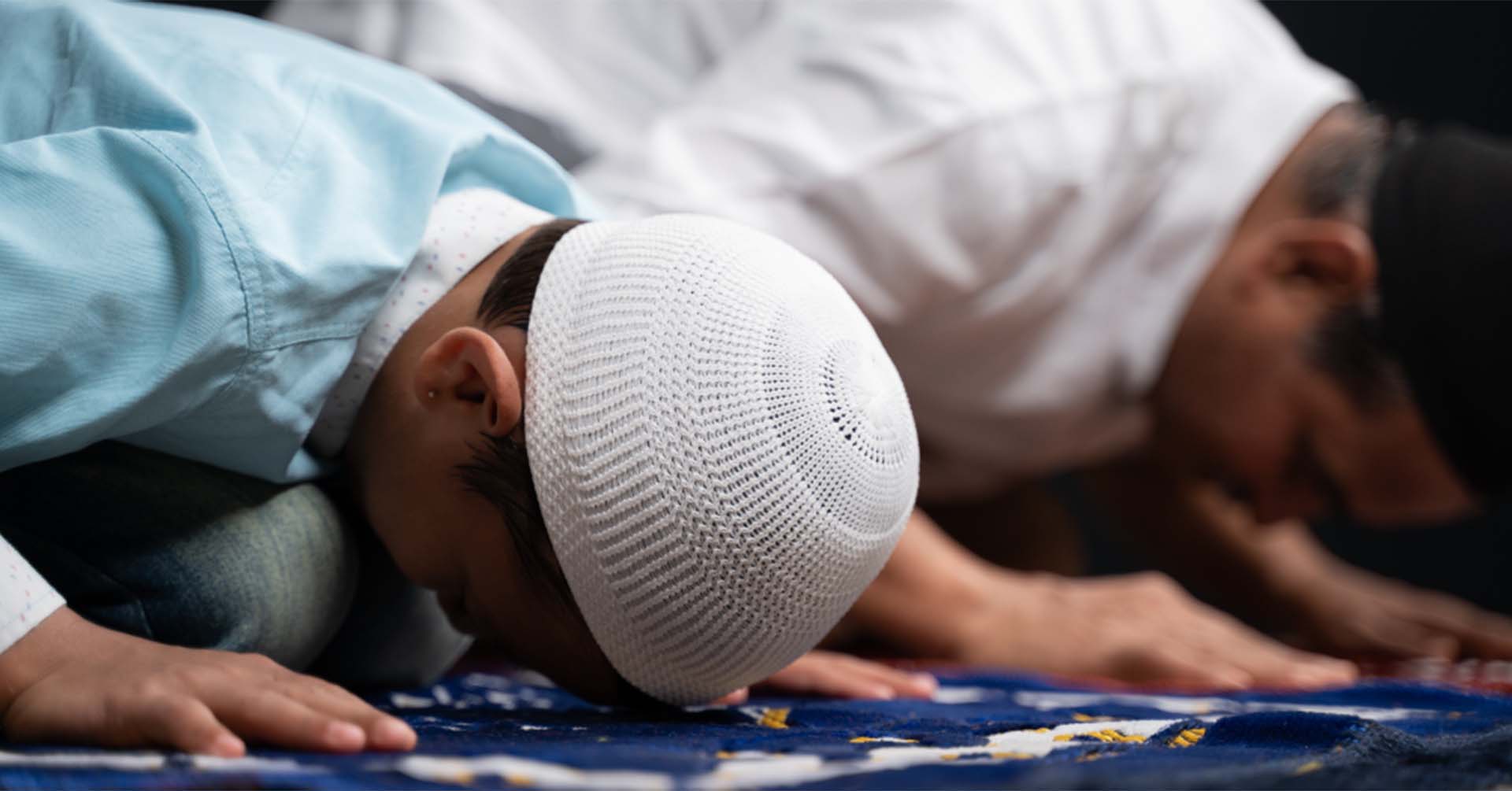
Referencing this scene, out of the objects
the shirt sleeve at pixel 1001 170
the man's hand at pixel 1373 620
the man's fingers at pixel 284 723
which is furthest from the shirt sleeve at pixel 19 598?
the man's hand at pixel 1373 620

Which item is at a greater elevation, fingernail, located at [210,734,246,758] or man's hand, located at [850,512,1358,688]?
man's hand, located at [850,512,1358,688]

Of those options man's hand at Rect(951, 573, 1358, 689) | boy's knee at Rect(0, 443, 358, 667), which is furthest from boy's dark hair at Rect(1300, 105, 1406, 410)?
boy's knee at Rect(0, 443, 358, 667)

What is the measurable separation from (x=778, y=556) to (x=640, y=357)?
4.1 inches

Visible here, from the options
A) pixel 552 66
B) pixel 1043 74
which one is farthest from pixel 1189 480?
pixel 552 66

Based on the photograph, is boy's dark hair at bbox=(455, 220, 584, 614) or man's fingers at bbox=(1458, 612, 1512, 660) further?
man's fingers at bbox=(1458, 612, 1512, 660)

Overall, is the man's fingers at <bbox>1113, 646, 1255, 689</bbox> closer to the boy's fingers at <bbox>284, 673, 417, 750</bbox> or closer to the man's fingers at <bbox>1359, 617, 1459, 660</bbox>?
the man's fingers at <bbox>1359, 617, 1459, 660</bbox>

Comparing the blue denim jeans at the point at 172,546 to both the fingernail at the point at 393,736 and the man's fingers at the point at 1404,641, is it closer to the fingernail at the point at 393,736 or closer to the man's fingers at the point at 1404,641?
the fingernail at the point at 393,736

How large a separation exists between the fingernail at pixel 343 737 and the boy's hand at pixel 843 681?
0.35m

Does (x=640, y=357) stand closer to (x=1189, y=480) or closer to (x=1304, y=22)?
(x=1189, y=480)

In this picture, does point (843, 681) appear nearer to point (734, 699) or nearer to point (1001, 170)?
point (734, 699)

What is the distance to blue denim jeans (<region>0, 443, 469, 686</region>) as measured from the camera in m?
0.65

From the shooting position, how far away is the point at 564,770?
456 mm

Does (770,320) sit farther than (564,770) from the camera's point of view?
Yes

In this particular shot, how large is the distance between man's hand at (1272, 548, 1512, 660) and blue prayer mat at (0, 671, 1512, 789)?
714 mm
